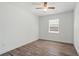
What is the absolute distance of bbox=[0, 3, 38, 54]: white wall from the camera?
9.48ft

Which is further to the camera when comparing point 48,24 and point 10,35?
point 48,24

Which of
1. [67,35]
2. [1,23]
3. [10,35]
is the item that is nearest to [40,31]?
[67,35]

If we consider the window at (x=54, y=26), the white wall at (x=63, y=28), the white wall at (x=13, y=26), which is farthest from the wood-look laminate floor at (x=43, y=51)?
the window at (x=54, y=26)

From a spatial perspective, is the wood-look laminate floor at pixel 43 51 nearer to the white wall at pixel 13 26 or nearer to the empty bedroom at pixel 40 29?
the empty bedroom at pixel 40 29

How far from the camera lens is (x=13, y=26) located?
3.39 metres

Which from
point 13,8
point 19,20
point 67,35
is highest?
point 13,8

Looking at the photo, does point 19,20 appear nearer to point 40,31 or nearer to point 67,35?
point 40,31

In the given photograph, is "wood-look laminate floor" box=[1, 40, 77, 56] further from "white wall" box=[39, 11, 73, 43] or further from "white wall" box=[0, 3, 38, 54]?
"white wall" box=[39, 11, 73, 43]

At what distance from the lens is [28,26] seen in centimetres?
462

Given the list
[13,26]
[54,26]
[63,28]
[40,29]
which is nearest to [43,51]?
[13,26]

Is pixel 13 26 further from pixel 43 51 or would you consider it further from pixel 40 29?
pixel 40 29

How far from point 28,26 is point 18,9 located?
131cm

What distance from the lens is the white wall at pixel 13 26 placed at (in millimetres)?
2889

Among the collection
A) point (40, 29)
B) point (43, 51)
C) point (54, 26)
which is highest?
point (54, 26)
